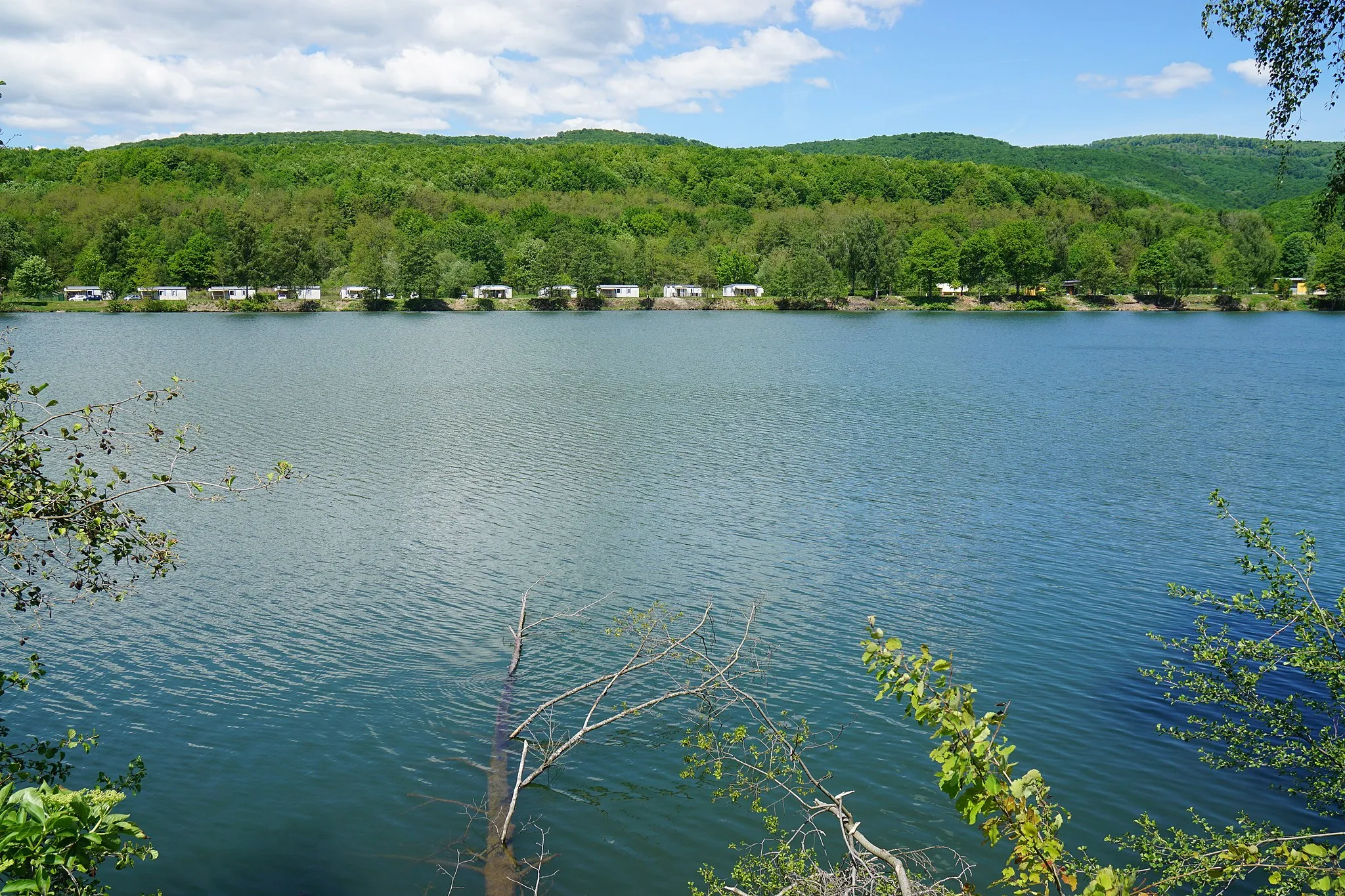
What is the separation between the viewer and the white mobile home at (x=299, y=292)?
133m

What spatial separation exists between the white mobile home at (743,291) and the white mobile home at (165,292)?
76470 mm

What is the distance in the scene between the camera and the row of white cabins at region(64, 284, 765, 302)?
435ft

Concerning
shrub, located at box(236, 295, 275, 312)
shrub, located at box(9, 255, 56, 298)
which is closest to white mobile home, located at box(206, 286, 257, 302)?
shrub, located at box(236, 295, 275, 312)

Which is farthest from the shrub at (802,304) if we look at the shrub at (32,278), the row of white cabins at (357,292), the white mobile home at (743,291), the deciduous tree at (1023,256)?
the shrub at (32,278)

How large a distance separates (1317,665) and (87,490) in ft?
40.6

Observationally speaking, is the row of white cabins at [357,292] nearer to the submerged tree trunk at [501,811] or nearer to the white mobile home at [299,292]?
the white mobile home at [299,292]

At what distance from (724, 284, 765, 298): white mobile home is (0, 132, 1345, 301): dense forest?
3882 mm

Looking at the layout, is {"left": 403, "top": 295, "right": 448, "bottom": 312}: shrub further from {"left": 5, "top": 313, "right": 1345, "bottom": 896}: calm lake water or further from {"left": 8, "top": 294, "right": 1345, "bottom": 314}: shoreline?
{"left": 5, "top": 313, "right": 1345, "bottom": 896}: calm lake water

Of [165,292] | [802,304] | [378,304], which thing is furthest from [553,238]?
[165,292]

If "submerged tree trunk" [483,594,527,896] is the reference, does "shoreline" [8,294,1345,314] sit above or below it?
above

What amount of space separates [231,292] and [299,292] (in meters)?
10.1

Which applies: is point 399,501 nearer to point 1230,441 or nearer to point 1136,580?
point 1136,580

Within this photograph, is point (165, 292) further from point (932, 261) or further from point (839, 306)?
point (932, 261)

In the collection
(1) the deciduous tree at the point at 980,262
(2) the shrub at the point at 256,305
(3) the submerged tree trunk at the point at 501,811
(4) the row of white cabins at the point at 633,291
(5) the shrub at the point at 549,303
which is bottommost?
(3) the submerged tree trunk at the point at 501,811
